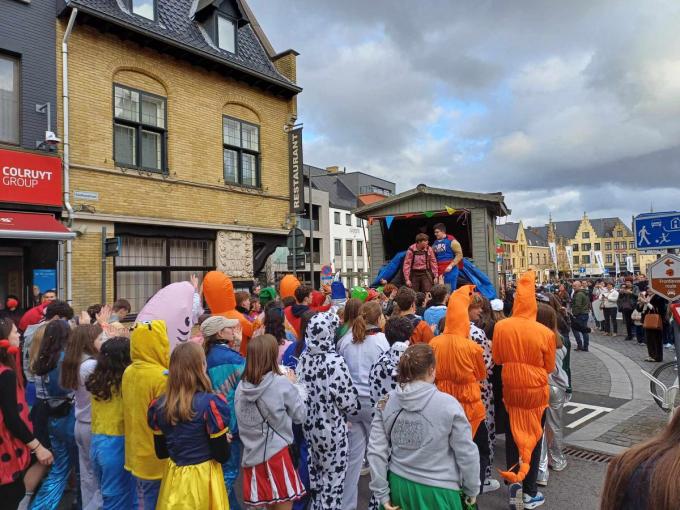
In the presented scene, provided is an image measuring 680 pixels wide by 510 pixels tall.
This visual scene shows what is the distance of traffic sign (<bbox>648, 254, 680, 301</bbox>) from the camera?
609cm

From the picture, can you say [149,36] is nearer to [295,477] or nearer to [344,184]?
[295,477]

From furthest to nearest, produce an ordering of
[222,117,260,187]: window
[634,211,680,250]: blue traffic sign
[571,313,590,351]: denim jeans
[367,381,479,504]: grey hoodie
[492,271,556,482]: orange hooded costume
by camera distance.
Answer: [222,117,260,187]: window → [571,313,590,351]: denim jeans → [634,211,680,250]: blue traffic sign → [492,271,556,482]: orange hooded costume → [367,381,479,504]: grey hoodie

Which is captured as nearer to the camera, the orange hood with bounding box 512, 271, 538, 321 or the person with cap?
the person with cap

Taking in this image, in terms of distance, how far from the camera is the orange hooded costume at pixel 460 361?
155 inches

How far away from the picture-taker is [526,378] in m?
4.18

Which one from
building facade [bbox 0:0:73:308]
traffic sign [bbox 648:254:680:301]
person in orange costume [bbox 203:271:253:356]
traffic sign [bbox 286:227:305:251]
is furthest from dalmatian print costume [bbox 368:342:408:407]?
traffic sign [bbox 286:227:305:251]

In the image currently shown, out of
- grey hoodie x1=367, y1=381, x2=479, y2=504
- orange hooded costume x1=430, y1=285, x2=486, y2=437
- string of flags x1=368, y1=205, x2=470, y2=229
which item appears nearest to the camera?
grey hoodie x1=367, y1=381, x2=479, y2=504

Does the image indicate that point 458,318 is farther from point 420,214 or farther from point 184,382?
point 420,214

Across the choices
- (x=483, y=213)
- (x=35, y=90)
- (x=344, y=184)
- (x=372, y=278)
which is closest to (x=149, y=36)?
(x=35, y=90)

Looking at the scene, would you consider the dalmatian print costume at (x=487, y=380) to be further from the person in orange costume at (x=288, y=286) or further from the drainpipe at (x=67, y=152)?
the drainpipe at (x=67, y=152)

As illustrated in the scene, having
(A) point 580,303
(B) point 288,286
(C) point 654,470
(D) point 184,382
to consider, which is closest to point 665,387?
(B) point 288,286

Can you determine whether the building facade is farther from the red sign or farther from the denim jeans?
the denim jeans

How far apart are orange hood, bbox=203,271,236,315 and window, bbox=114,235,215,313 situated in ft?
23.5

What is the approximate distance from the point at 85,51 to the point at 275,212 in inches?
260
